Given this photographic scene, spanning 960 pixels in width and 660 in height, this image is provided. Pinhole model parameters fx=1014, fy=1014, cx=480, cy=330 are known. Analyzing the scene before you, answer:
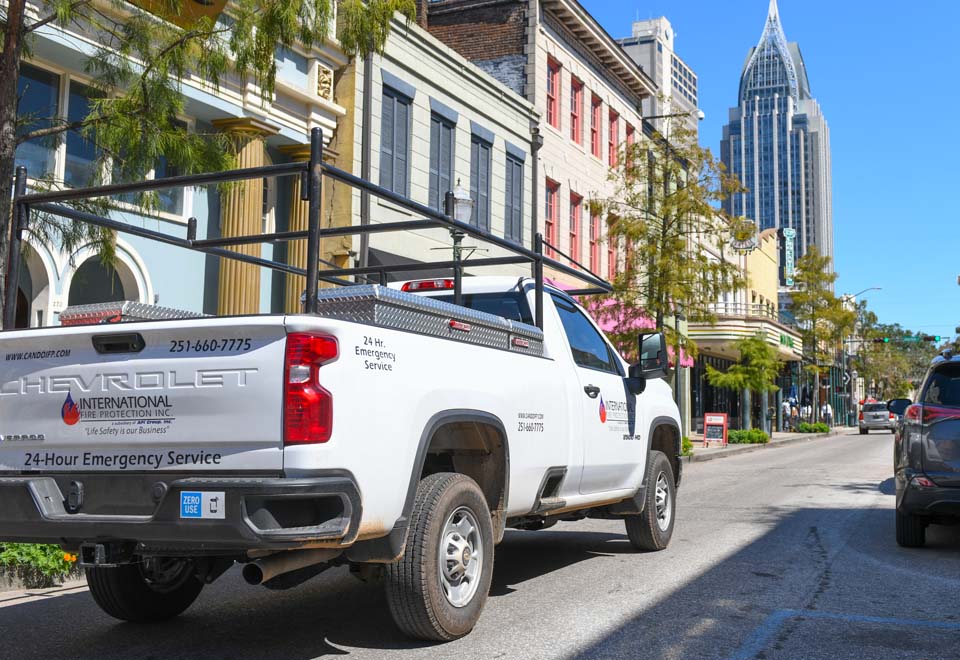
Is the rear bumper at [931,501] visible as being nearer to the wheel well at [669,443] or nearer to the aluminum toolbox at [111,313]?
the wheel well at [669,443]

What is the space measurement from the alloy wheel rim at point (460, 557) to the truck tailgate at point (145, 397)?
1306mm

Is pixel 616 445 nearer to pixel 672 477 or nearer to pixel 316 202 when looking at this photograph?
pixel 672 477

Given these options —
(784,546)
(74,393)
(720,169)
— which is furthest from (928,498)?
Answer: (720,169)

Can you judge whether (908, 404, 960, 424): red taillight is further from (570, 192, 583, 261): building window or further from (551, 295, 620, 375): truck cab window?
(570, 192, 583, 261): building window

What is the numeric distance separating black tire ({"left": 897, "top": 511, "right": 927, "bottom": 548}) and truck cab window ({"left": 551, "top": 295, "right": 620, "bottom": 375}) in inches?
126

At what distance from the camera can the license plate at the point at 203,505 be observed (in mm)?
4371

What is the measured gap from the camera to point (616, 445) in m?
7.73

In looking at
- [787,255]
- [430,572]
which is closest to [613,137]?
[430,572]

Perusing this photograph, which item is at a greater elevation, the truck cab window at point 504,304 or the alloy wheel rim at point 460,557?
the truck cab window at point 504,304

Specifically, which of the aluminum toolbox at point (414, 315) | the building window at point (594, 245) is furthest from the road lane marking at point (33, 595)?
the building window at point (594, 245)

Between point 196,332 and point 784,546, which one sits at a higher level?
point 196,332

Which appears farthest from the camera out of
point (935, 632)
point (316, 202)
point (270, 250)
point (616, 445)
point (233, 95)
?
point (270, 250)

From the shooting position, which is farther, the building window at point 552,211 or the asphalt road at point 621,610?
the building window at point 552,211

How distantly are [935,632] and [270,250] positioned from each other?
45.8 ft
